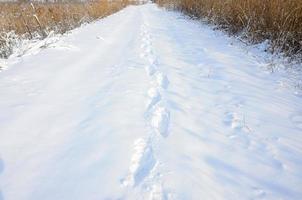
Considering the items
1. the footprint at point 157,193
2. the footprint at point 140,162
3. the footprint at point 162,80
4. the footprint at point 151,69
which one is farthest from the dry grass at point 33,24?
the footprint at point 157,193

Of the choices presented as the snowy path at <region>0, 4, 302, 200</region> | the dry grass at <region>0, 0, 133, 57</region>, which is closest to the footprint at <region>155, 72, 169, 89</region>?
the snowy path at <region>0, 4, 302, 200</region>

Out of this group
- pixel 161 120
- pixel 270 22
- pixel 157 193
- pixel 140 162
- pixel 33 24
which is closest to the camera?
pixel 157 193

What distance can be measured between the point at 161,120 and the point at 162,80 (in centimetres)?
134

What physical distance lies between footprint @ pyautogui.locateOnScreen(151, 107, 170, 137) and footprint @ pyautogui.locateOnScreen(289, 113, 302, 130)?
129 centimetres

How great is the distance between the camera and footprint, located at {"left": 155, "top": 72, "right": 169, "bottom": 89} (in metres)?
4.04

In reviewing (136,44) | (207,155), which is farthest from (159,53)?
(207,155)

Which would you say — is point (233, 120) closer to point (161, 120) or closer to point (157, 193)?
point (161, 120)

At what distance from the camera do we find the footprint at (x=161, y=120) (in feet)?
9.16

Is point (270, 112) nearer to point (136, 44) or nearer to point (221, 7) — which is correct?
point (136, 44)

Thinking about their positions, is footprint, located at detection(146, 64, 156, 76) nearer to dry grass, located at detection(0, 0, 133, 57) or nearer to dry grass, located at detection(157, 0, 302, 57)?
dry grass, located at detection(157, 0, 302, 57)

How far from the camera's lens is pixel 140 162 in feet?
7.43

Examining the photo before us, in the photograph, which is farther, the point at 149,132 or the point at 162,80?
the point at 162,80

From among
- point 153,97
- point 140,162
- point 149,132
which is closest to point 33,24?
point 153,97

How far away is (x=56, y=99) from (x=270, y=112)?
8.18ft
